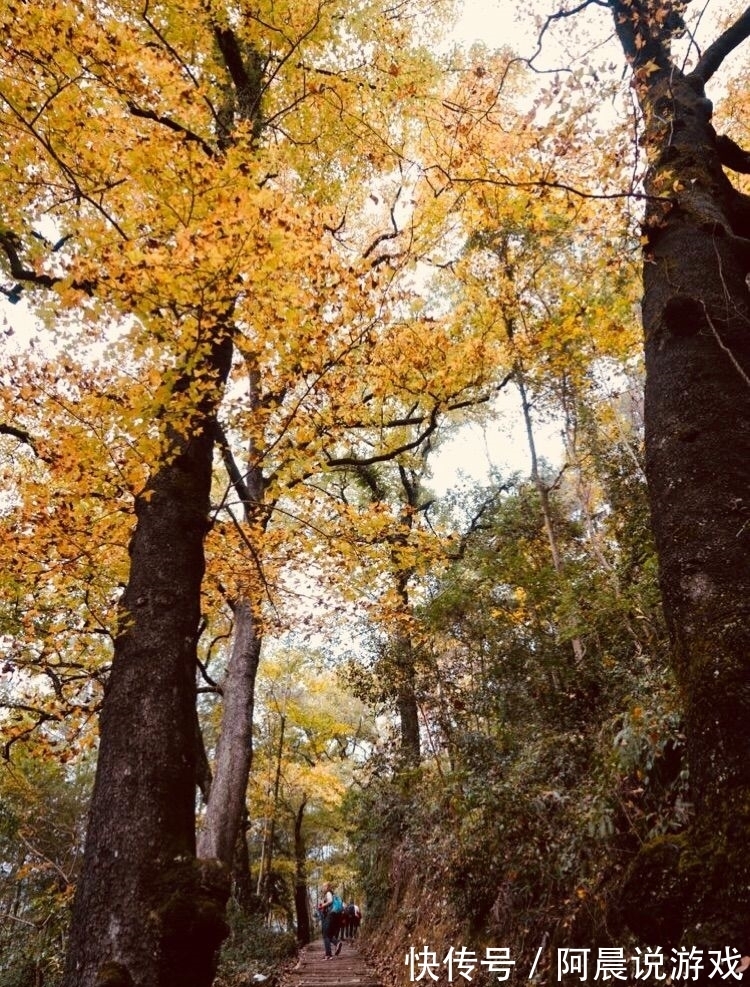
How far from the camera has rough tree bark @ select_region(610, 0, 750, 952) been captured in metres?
1.81

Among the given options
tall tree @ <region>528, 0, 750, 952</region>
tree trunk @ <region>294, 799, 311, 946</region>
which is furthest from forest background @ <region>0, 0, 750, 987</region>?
tree trunk @ <region>294, 799, 311, 946</region>

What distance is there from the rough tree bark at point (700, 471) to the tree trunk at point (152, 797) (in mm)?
2189

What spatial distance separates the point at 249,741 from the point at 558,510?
6915 mm

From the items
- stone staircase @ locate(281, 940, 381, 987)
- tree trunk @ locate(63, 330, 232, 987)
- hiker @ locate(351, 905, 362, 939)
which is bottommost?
hiker @ locate(351, 905, 362, 939)

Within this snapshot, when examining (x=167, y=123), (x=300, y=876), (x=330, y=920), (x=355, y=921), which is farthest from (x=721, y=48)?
(x=300, y=876)

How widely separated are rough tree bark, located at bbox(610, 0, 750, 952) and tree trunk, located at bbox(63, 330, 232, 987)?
2.19 meters

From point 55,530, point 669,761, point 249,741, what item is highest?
point 55,530

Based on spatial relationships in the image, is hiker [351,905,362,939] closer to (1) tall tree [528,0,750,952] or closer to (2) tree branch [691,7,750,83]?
(1) tall tree [528,0,750,952]

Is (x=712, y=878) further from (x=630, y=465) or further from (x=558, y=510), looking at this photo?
(x=558, y=510)

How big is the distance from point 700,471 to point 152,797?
10.3 ft

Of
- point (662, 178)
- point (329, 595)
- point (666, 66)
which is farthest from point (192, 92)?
point (329, 595)

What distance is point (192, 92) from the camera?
5.31m

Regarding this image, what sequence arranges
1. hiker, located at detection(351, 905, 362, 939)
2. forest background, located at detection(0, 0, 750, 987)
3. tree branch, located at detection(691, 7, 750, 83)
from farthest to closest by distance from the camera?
1. hiker, located at detection(351, 905, 362, 939)
2. tree branch, located at detection(691, 7, 750, 83)
3. forest background, located at detection(0, 0, 750, 987)

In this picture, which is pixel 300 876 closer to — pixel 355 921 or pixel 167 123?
pixel 355 921
